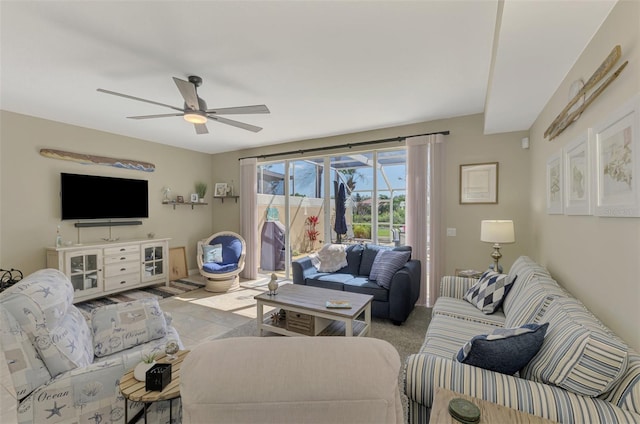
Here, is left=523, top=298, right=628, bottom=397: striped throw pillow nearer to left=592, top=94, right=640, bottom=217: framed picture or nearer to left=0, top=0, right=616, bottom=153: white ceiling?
left=592, top=94, right=640, bottom=217: framed picture

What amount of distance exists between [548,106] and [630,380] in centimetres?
243

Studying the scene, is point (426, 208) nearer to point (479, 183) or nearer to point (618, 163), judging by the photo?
point (479, 183)

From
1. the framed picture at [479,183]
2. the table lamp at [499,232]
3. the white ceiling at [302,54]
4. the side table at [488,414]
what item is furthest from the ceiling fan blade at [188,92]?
the framed picture at [479,183]

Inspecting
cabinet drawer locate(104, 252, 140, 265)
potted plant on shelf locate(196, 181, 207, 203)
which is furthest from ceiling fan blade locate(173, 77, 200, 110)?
potted plant on shelf locate(196, 181, 207, 203)

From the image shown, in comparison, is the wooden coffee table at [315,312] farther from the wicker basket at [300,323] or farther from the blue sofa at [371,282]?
the blue sofa at [371,282]

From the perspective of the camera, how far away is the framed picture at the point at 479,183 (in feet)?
11.5

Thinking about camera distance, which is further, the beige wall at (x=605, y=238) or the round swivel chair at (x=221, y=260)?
the round swivel chair at (x=221, y=260)

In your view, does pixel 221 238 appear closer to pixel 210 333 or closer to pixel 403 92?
pixel 210 333

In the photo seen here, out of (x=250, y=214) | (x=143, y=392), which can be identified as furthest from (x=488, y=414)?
(x=250, y=214)

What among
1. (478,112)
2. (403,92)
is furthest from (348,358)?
(478,112)

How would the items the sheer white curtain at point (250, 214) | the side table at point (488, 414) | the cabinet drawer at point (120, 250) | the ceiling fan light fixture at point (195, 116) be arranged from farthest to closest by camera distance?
the sheer white curtain at point (250, 214), the cabinet drawer at point (120, 250), the ceiling fan light fixture at point (195, 116), the side table at point (488, 414)

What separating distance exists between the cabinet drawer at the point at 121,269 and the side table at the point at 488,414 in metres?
4.60

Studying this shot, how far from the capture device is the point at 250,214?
543 cm

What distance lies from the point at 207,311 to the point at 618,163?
4030 mm
